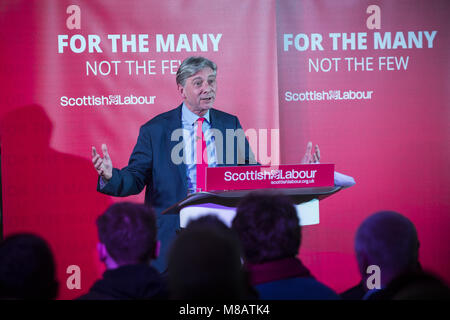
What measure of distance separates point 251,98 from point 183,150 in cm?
66

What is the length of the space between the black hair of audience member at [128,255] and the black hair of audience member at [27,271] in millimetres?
141

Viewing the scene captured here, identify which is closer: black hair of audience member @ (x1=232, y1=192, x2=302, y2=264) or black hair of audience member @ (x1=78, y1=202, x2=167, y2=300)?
black hair of audience member @ (x1=78, y1=202, x2=167, y2=300)

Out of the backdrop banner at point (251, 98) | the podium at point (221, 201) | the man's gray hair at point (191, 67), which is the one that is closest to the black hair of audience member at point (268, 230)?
the podium at point (221, 201)

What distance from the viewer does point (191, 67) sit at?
141 inches

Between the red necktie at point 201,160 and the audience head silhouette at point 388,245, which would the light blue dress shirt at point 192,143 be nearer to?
the red necktie at point 201,160

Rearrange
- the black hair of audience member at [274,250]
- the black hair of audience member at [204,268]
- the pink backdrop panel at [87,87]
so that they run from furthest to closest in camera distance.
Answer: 1. the pink backdrop panel at [87,87]
2. the black hair of audience member at [274,250]
3. the black hair of audience member at [204,268]

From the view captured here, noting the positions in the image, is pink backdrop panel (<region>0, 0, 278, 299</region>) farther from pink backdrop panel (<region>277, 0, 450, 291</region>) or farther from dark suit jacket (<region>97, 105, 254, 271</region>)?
pink backdrop panel (<region>277, 0, 450, 291</region>)

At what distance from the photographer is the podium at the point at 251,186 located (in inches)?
121

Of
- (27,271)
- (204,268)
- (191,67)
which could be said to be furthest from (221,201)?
(204,268)

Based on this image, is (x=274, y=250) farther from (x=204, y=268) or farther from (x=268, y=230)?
(x=204, y=268)

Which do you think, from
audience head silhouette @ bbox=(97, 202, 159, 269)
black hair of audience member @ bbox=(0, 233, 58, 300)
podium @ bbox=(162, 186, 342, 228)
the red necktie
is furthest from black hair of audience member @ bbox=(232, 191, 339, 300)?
the red necktie

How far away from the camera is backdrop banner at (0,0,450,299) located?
3.52 m

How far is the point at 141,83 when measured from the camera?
3578mm

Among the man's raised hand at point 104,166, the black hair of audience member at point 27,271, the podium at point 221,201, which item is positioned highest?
the man's raised hand at point 104,166
